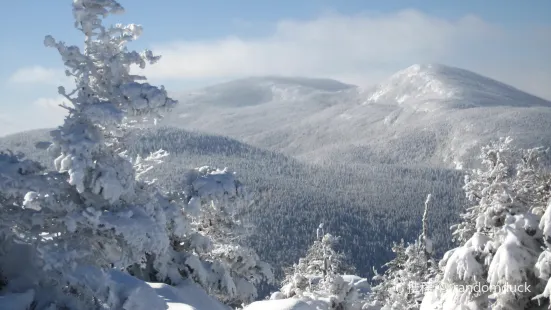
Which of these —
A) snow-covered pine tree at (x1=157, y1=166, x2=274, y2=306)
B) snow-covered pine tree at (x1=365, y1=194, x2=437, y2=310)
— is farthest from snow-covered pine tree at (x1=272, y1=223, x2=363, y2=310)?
snow-covered pine tree at (x1=157, y1=166, x2=274, y2=306)

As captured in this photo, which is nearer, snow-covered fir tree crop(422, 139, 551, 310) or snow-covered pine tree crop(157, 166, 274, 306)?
snow-covered fir tree crop(422, 139, 551, 310)

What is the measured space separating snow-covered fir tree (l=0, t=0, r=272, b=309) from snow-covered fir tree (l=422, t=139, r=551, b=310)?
6.48 m

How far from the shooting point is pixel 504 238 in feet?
34.5

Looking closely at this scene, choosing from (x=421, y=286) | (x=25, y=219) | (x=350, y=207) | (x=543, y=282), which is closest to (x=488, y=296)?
(x=543, y=282)

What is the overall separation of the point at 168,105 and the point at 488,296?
7947 millimetres

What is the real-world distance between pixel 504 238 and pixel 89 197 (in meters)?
8.42

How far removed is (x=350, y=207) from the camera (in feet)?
603

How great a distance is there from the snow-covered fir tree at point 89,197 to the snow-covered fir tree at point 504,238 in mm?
6481

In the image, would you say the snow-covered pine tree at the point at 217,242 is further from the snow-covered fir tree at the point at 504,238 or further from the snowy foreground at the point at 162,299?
the snow-covered fir tree at the point at 504,238

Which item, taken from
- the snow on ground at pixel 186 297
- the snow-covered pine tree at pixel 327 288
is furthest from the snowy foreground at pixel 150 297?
the snow-covered pine tree at pixel 327 288

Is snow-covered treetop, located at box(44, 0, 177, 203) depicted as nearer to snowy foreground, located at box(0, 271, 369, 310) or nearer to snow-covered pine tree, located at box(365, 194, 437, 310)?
snowy foreground, located at box(0, 271, 369, 310)

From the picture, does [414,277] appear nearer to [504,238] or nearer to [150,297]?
[504,238]

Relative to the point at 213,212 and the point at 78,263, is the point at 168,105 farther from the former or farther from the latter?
the point at 213,212

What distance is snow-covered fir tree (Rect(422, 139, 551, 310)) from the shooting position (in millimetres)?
10234
